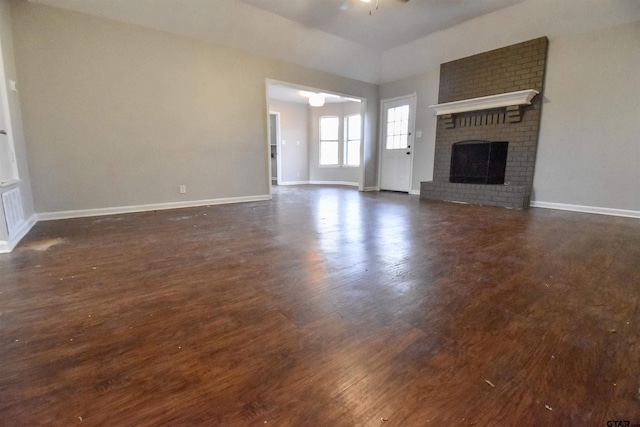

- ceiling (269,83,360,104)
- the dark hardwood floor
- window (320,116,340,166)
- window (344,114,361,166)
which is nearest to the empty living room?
the dark hardwood floor

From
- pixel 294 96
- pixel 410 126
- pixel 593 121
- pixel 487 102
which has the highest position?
pixel 294 96

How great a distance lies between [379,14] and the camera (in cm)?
445

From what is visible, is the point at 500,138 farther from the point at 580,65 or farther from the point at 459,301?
the point at 459,301

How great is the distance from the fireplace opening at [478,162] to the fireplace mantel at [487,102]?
0.61 meters

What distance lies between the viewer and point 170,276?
1.88 m

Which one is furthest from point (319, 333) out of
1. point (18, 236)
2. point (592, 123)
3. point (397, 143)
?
point (397, 143)

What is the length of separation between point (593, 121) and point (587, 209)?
4.20 feet

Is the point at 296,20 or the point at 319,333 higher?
the point at 296,20

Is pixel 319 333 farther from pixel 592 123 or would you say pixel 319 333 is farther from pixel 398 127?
pixel 398 127

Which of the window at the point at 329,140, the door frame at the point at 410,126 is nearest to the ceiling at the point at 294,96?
the window at the point at 329,140

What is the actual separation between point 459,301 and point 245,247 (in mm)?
1723

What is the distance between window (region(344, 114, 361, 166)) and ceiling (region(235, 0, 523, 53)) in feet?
10.7

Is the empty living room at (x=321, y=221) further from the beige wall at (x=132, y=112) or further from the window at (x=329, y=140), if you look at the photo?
the window at (x=329, y=140)

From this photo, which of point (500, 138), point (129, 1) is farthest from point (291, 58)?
point (500, 138)
